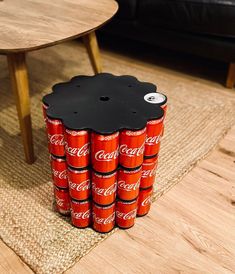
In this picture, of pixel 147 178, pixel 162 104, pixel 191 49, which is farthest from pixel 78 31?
pixel 191 49

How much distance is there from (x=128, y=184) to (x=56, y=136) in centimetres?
22

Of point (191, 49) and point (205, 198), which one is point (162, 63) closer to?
point (191, 49)

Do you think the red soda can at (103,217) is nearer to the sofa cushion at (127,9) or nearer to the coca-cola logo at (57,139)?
the coca-cola logo at (57,139)

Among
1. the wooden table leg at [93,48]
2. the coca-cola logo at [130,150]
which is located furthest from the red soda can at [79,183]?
the wooden table leg at [93,48]

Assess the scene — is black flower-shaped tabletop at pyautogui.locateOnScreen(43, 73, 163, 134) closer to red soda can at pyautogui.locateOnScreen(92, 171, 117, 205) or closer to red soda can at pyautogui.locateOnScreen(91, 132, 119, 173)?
red soda can at pyautogui.locateOnScreen(91, 132, 119, 173)

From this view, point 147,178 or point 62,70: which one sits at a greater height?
point 147,178

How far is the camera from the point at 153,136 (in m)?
0.81

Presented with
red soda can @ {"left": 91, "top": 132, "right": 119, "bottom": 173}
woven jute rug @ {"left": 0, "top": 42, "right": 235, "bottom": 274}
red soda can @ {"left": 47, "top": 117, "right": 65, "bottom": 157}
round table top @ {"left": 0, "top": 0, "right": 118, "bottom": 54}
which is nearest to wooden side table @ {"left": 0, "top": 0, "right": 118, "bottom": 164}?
round table top @ {"left": 0, "top": 0, "right": 118, "bottom": 54}

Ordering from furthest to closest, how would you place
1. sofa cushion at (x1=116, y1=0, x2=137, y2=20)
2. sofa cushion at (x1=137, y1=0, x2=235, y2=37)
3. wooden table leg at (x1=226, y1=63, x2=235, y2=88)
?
sofa cushion at (x1=116, y1=0, x2=137, y2=20) < wooden table leg at (x1=226, y1=63, x2=235, y2=88) < sofa cushion at (x1=137, y1=0, x2=235, y2=37)

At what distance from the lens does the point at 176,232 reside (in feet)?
3.08

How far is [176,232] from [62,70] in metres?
1.24

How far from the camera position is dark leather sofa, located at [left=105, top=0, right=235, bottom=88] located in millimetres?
1491

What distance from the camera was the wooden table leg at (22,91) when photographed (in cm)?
101

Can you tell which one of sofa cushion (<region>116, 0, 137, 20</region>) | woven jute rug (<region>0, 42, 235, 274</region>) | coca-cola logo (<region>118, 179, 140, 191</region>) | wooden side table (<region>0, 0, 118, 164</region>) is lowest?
woven jute rug (<region>0, 42, 235, 274</region>)
